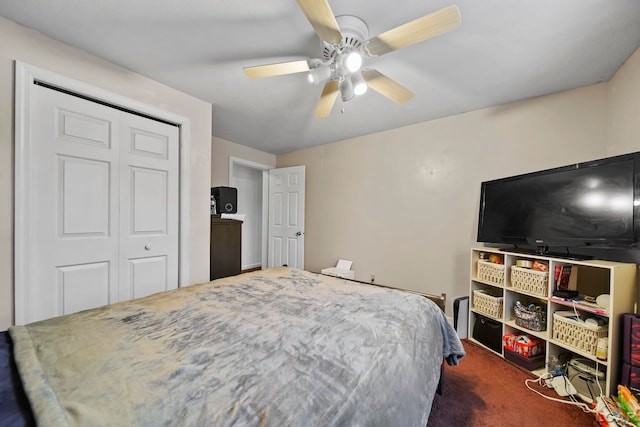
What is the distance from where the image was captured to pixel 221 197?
10.2ft

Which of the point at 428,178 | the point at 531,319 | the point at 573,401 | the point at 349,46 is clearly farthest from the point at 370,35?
the point at 573,401

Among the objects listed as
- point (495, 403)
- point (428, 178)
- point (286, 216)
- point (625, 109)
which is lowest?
point (495, 403)

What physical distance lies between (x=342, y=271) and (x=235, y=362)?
9.03ft

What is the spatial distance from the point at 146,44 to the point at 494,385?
337cm

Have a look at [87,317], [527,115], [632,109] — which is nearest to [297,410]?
[87,317]

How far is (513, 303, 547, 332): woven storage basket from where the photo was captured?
1982 millimetres

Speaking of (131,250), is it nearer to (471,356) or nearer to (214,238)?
(214,238)

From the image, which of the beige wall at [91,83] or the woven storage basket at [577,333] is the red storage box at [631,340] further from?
the beige wall at [91,83]

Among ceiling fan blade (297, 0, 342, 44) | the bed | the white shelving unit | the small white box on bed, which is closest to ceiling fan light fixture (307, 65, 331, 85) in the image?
ceiling fan blade (297, 0, 342, 44)

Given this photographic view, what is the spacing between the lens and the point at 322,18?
1201mm

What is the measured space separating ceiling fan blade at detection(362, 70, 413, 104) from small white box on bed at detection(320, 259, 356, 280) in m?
2.29

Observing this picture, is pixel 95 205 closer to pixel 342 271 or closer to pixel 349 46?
pixel 349 46

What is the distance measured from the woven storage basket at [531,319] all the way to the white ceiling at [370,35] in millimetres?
1838

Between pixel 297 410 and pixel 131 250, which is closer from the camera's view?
pixel 297 410
